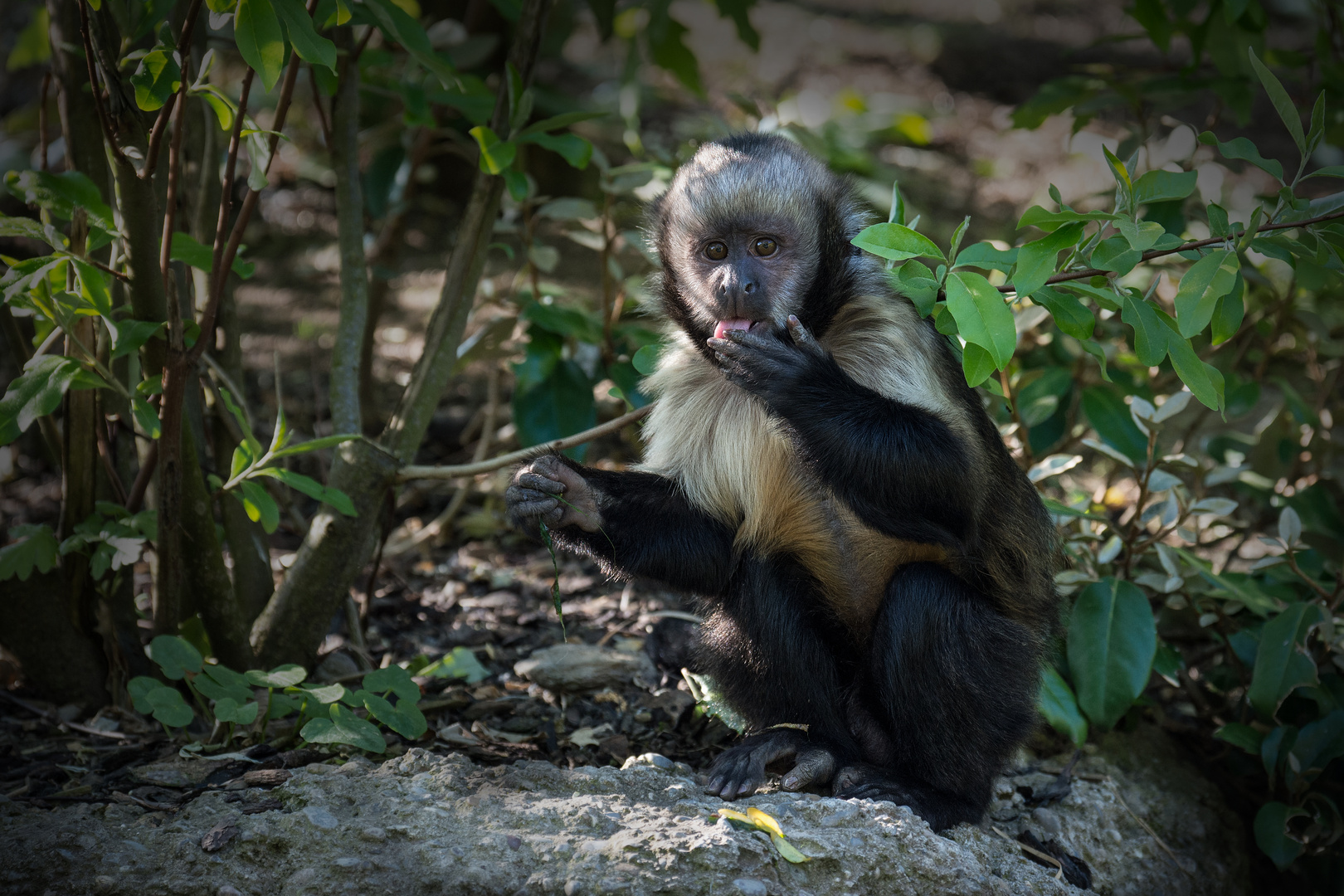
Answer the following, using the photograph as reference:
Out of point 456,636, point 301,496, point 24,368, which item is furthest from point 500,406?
point 24,368

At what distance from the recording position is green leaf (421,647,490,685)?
366 centimetres

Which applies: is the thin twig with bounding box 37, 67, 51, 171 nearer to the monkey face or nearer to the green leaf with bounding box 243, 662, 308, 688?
the green leaf with bounding box 243, 662, 308, 688

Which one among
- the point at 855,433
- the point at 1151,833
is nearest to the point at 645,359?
the point at 855,433

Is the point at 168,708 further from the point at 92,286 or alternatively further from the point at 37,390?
the point at 92,286

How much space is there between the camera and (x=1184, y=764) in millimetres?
4070

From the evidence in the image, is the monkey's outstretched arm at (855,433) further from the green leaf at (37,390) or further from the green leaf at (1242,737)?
the green leaf at (37,390)

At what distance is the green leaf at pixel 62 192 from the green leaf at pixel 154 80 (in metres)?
0.31

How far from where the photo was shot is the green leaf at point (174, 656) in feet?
9.77

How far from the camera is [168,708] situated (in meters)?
2.91

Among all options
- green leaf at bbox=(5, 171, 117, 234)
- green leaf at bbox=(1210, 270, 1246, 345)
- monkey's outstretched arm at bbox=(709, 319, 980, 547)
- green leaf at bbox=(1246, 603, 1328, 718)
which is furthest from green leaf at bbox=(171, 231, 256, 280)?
green leaf at bbox=(1246, 603, 1328, 718)

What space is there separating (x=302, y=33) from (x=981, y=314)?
70.2 inches

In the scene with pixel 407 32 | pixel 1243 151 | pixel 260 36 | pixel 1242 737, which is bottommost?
pixel 1242 737

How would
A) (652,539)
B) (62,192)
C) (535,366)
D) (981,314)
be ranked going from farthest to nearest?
(535,366), (652,539), (62,192), (981,314)

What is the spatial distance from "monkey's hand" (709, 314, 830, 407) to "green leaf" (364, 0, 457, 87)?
4.12 ft
